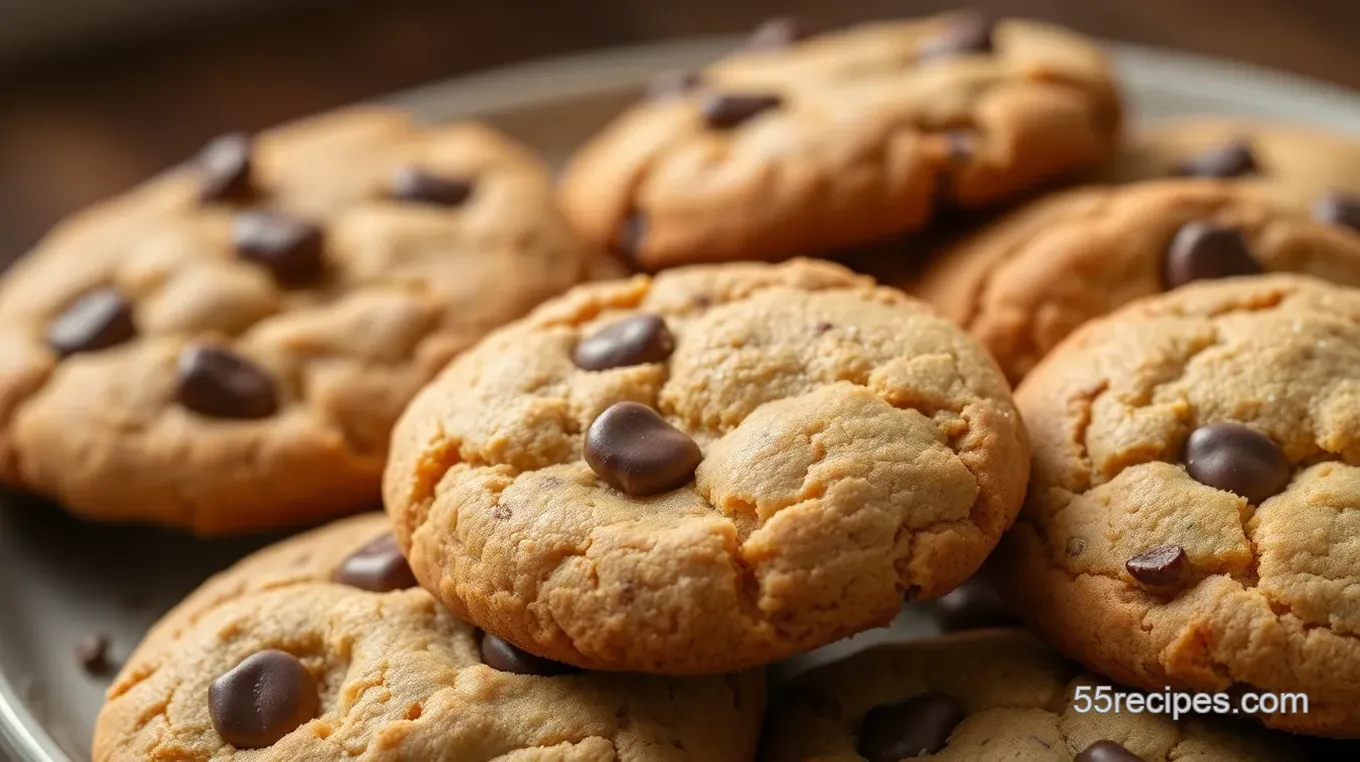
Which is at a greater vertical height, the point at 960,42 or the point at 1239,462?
the point at 960,42

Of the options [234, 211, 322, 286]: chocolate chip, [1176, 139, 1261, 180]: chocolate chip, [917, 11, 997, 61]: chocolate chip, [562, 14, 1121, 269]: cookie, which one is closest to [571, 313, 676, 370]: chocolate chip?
[562, 14, 1121, 269]: cookie

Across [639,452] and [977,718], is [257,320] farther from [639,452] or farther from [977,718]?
[977,718]

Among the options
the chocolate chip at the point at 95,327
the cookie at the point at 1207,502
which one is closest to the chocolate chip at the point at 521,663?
the cookie at the point at 1207,502

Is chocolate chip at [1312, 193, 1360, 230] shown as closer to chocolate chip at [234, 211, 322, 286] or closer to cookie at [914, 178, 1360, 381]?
cookie at [914, 178, 1360, 381]

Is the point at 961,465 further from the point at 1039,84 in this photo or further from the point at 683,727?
the point at 1039,84

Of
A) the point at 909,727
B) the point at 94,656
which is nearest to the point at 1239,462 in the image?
the point at 909,727

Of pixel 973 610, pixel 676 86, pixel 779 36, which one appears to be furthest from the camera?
pixel 779 36

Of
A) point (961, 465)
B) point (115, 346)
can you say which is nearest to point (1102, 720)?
point (961, 465)
